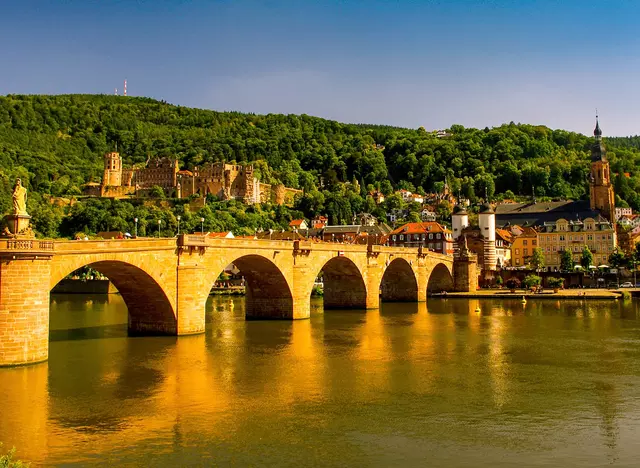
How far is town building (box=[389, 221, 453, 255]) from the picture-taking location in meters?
103

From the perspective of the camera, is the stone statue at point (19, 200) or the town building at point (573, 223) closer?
the stone statue at point (19, 200)

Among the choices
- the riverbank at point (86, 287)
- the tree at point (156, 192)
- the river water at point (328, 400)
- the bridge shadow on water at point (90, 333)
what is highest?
the tree at point (156, 192)

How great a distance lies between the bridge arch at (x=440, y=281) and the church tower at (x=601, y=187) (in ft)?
143

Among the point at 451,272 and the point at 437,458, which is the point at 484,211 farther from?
the point at 437,458

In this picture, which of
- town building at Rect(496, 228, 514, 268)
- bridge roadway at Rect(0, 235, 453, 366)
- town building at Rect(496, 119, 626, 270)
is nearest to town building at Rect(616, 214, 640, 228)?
town building at Rect(496, 119, 626, 270)

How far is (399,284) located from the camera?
246 ft

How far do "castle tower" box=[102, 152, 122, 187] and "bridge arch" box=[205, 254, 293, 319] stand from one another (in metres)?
128

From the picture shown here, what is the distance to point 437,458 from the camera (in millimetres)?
18469

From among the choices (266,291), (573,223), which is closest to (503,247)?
(573,223)

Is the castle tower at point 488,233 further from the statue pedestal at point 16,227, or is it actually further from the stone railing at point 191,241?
the statue pedestal at point 16,227

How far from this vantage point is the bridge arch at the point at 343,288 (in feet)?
204

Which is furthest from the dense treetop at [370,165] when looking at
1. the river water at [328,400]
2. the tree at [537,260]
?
the river water at [328,400]

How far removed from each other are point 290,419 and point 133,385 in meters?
8.28

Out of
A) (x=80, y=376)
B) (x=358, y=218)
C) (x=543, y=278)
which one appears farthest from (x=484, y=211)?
(x=80, y=376)
